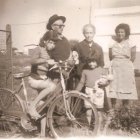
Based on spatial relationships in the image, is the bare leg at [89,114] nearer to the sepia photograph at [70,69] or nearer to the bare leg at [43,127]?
the sepia photograph at [70,69]

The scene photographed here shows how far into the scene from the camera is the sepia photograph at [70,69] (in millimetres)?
3514

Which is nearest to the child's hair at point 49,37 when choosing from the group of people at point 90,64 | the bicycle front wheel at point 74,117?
the group of people at point 90,64

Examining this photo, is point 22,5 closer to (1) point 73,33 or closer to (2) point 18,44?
(2) point 18,44

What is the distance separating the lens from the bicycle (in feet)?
11.9

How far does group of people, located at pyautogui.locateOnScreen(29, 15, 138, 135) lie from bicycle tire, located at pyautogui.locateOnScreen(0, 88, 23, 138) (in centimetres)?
17

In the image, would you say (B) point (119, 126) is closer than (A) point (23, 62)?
Yes

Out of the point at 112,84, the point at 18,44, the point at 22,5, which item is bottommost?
the point at 112,84

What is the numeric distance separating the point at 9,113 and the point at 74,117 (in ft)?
2.27

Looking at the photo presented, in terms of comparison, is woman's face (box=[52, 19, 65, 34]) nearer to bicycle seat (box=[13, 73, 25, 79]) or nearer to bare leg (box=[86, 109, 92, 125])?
bicycle seat (box=[13, 73, 25, 79])

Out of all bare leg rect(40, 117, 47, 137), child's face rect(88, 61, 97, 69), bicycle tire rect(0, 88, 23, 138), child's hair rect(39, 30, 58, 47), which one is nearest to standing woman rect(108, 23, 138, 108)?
child's face rect(88, 61, 97, 69)

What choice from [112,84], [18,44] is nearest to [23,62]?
[18,44]

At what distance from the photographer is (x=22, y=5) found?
12.7 ft

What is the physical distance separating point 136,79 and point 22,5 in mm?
1283

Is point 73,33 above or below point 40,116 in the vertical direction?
above
